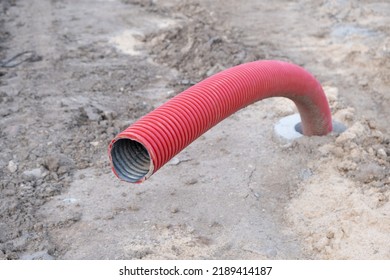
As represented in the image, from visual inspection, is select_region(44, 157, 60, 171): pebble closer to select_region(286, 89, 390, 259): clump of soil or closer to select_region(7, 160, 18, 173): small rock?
select_region(7, 160, 18, 173): small rock

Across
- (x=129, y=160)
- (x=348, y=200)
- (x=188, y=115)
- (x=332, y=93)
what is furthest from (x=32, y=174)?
(x=332, y=93)

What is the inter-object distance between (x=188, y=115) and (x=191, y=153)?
175 centimetres

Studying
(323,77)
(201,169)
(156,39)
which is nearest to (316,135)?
(201,169)

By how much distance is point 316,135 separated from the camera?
5133 millimetres

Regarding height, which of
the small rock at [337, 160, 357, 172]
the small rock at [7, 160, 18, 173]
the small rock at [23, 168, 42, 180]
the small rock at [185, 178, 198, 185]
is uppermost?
the small rock at [337, 160, 357, 172]

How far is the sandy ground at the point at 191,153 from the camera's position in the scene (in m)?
3.84

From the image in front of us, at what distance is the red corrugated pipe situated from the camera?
3.13 m

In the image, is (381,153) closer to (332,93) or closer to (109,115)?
(332,93)

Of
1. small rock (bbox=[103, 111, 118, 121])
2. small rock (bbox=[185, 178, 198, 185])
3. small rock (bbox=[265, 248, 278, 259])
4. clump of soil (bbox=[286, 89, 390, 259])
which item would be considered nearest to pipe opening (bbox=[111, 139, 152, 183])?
small rock (bbox=[265, 248, 278, 259])

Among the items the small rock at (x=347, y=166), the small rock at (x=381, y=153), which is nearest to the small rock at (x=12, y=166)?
the small rock at (x=347, y=166)

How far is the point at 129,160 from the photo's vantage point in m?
3.42

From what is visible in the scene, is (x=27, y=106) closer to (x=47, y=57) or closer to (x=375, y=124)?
(x=47, y=57)

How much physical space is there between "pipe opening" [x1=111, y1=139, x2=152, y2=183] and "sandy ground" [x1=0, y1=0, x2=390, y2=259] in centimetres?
65

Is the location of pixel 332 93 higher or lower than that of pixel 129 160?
lower
